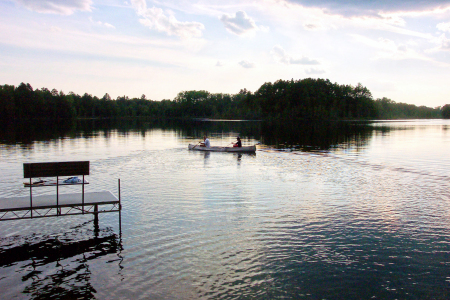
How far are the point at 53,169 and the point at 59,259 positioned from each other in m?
4.65

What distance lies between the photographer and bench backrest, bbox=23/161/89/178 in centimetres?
1584

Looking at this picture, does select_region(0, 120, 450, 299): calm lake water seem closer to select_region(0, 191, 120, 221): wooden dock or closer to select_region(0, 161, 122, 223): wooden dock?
select_region(0, 191, 120, 221): wooden dock

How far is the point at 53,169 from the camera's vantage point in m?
16.4

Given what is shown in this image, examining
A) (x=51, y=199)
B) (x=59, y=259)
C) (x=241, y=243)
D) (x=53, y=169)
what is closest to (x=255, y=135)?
(x=51, y=199)

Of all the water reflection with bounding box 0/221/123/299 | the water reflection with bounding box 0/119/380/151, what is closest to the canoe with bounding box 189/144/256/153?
the water reflection with bounding box 0/119/380/151

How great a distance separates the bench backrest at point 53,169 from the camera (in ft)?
52.0

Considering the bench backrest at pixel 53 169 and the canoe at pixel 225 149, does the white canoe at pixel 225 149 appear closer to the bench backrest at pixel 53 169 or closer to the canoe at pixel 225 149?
the canoe at pixel 225 149

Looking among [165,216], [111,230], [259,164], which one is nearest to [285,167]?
[259,164]

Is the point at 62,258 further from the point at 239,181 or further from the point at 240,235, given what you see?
the point at 239,181

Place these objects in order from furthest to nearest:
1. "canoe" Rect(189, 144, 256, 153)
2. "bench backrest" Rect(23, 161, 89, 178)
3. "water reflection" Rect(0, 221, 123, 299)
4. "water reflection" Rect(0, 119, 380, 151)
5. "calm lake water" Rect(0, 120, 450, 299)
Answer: "water reflection" Rect(0, 119, 380, 151)
"canoe" Rect(189, 144, 256, 153)
"bench backrest" Rect(23, 161, 89, 178)
"calm lake water" Rect(0, 120, 450, 299)
"water reflection" Rect(0, 221, 123, 299)

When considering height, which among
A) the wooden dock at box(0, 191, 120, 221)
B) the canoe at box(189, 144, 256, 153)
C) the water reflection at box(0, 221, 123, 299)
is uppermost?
the canoe at box(189, 144, 256, 153)

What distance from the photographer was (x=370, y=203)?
21.5 meters

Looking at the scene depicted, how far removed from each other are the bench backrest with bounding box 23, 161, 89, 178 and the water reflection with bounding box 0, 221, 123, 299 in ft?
8.60

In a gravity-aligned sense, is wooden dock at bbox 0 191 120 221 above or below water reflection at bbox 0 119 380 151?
below
